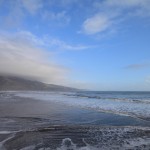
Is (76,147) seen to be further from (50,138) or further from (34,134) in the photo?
(34,134)

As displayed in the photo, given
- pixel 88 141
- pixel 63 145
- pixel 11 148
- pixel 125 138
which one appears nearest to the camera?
pixel 11 148

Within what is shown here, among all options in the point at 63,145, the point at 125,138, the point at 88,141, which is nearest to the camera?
the point at 63,145

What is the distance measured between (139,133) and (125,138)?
56.7 inches

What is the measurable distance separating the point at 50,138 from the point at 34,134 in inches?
41.0

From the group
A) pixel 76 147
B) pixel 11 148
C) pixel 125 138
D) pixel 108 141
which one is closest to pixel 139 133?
pixel 125 138

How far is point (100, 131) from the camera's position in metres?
11.4

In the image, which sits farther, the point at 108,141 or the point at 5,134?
the point at 5,134

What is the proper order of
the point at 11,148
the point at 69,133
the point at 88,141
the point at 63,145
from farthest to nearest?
1. the point at 69,133
2. the point at 88,141
3. the point at 63,145
4. the point at 11,148

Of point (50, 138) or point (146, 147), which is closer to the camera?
point (146, 147)

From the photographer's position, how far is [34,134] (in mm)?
10297

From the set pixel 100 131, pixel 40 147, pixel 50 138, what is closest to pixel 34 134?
pixel 50 138

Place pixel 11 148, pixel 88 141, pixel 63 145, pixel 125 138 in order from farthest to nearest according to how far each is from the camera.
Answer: pixel 125 138, pixel 88 141, pixel 63 145, pixel 11 148

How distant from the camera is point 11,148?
7953mm

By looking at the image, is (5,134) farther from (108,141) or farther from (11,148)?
(108,141)
